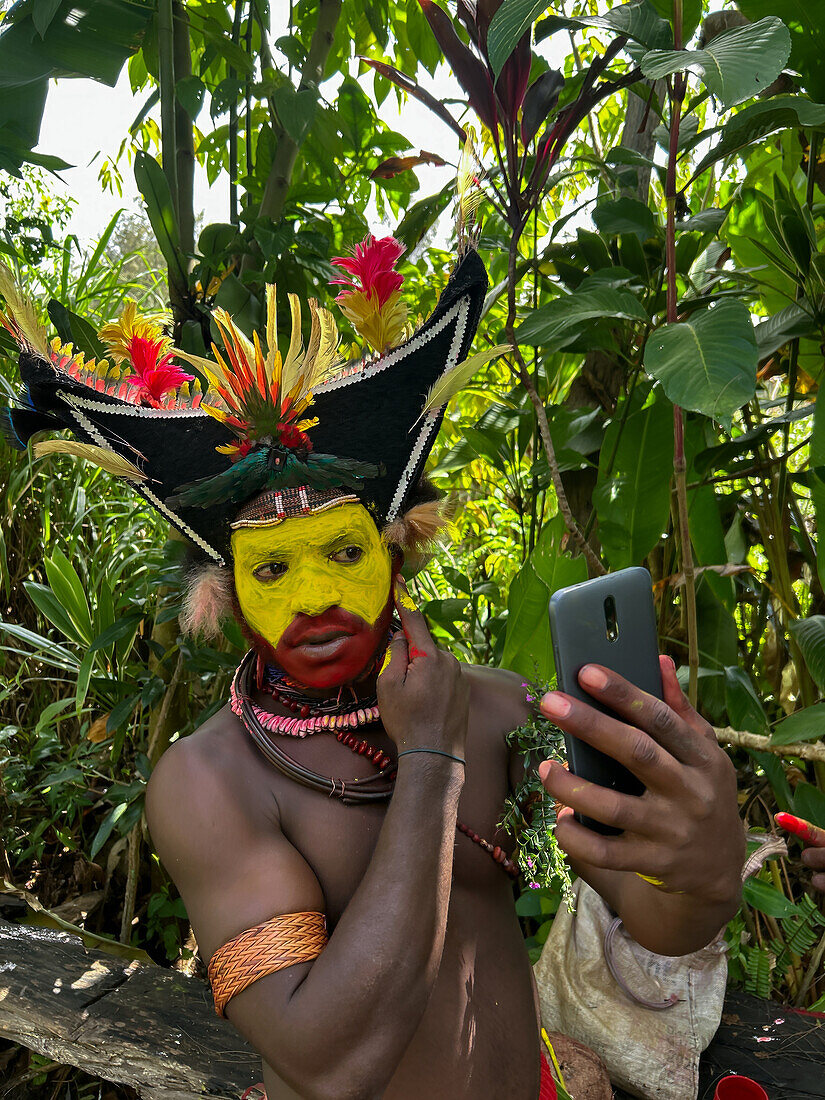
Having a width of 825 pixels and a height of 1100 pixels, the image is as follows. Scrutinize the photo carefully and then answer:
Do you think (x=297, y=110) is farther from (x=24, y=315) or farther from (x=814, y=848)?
(x=814, y=848)

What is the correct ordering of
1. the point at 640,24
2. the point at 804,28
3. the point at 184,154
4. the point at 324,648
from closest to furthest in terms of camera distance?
the point at 324,648 → the point at 640,24 → the point at 804,28 → the point at 184,154

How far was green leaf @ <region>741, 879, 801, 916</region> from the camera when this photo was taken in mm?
1806

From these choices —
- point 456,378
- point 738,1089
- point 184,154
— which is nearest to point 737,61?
point 456,378

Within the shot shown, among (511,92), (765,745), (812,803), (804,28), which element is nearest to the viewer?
(511,92)

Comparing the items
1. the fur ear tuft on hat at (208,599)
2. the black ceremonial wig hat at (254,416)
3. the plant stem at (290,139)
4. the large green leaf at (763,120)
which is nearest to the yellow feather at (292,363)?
the black ceremonial wig hat at (254,416)

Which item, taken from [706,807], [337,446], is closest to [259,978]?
[706,807]

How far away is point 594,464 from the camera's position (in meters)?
2.31

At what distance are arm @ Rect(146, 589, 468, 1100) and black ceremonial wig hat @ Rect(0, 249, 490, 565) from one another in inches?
11.6

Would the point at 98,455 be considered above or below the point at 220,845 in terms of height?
above

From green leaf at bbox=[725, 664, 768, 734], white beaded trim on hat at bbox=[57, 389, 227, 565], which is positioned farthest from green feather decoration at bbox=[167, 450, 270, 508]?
green leaf at bbox=[725, 664, 768, 734]

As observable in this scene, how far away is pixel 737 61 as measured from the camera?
46.9 inches

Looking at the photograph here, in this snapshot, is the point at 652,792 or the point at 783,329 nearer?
the point at 652,792

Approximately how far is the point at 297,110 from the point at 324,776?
1.43m

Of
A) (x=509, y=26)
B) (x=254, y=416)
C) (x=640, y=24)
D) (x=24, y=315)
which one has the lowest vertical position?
(x=254, y=416)
